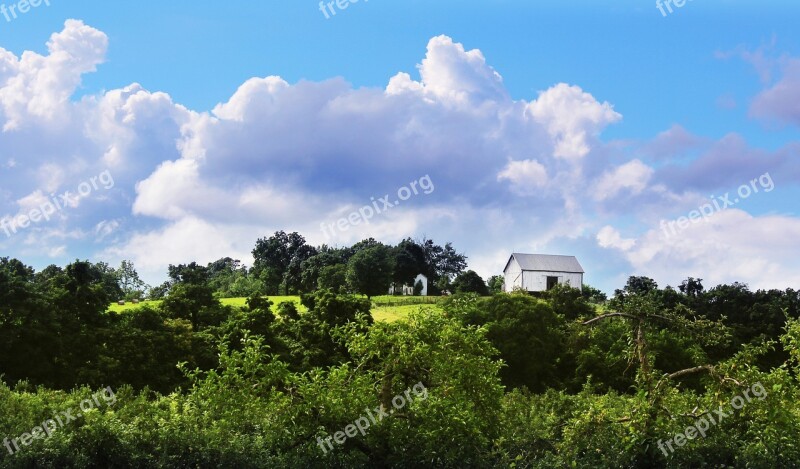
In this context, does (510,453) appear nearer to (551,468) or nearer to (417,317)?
(551,468)

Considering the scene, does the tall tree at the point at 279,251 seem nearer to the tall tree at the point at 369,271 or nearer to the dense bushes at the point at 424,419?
the tall tree at the point at 369,271

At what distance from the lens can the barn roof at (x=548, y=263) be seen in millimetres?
59500

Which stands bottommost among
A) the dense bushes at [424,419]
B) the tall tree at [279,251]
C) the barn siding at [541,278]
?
the dense bushes at [424,419]

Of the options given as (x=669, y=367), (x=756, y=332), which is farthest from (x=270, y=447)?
(x=756, y=332)

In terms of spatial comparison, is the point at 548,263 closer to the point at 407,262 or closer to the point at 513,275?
the point at 513,275

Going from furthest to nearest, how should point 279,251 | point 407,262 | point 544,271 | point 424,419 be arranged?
point 279,251 → point 407,262 → point 544,271 → point 424,419

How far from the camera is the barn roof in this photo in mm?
59500

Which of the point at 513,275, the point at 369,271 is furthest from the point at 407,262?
the point at 369,271

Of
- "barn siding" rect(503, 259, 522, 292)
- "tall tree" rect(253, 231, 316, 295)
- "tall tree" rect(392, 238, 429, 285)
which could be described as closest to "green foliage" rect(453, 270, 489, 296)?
"barn siding" rect(503, 259, 522, 292)

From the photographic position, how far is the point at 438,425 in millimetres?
8742

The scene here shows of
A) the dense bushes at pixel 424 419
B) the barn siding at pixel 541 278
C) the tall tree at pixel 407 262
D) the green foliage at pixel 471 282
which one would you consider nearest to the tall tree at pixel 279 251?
the tall tree at pixel 407 262

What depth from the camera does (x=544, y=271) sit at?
59250mm

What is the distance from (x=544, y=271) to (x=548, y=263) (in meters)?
1.14

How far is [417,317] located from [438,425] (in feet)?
4.87
